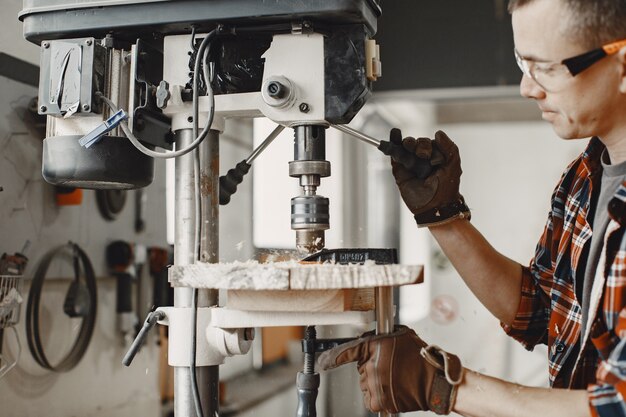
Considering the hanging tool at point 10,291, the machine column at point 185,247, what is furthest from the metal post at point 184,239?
the hanging tool at point 10,291

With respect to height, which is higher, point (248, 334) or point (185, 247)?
point (185, 247)

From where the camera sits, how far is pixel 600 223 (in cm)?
113

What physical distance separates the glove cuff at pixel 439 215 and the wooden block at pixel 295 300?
1.22 ft

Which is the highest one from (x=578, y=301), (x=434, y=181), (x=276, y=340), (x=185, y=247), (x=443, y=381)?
(x=434, y=181)

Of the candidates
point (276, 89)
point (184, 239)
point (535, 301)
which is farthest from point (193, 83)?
point (535, 301)

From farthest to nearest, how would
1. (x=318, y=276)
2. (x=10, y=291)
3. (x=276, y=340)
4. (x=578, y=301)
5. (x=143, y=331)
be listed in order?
(x=276, y=340) → (x=10, y=291) → (x=578, y=301) → (x=143, y=331) → (x=318, y=276)

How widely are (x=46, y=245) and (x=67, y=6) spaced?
65 cm

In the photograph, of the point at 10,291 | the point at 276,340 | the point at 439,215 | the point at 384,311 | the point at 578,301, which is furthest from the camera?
the point at 276,340

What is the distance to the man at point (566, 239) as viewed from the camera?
3.15 feet

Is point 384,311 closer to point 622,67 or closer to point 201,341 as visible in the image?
point 201,341

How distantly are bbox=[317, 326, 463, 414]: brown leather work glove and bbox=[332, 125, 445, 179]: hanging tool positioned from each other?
13.0 inches

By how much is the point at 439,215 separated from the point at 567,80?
38cm

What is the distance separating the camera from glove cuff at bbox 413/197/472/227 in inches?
51.4

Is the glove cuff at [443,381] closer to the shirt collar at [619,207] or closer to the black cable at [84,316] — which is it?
the shirt collar at [619,207]
